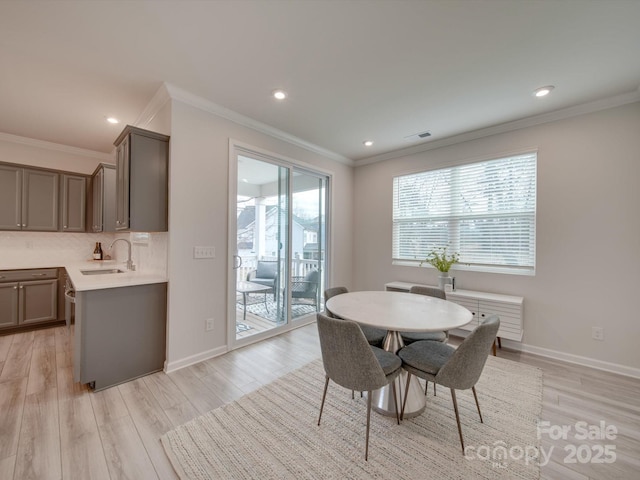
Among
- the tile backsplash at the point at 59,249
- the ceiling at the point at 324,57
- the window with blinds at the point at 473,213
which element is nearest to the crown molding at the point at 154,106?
the ceiling at the point at 324,57

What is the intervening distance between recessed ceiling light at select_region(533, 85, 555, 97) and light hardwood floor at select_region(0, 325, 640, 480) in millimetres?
2735

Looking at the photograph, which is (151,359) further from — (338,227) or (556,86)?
(556,86)

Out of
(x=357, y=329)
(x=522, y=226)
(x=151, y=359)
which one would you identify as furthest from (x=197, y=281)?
(x=522, y=226)

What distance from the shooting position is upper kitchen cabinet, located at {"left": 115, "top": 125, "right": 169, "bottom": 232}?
248 cm

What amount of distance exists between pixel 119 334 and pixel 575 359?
4.59 metres

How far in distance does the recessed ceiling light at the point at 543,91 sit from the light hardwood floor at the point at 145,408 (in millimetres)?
2735

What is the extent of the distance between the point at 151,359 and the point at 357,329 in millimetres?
2186

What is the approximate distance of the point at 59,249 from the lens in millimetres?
4316

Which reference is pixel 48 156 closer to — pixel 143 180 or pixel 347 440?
pixel 143 180

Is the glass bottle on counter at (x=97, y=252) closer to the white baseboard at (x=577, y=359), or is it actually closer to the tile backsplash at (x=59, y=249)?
the tile backsplash at (x=59, y=249)

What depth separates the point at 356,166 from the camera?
485 centimetres

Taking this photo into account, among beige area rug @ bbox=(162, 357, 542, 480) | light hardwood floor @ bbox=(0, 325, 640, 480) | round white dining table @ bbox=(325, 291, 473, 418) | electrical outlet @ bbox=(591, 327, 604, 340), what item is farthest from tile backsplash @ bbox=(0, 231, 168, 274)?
electrical outlet @ bbox=(591, 327, 604, 340)

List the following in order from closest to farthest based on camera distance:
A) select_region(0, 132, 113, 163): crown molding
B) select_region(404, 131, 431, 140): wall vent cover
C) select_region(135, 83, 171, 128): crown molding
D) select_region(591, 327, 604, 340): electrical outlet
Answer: select_region(135, 83, 171, 128): crown molding < select_region(591, 327, 604, 340): electrical outlet < select_region(404, 131, 431, 140): wall vent cover < select_region(0, 132, 113, 163): crown molding

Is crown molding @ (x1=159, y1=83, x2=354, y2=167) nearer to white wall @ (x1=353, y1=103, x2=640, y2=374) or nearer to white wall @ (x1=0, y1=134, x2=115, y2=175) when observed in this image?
white wall @ (x1=353, y1=103, x2=640, y2=374)
